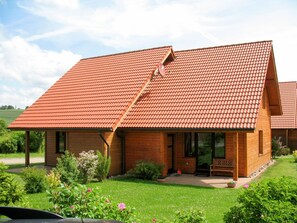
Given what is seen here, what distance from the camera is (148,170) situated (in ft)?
46.5

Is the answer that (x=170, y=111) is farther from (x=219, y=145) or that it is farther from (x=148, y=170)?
(x=148, y=170)

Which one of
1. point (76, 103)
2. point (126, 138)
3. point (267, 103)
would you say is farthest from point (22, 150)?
point (267, 103)

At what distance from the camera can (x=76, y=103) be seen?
17.9 m

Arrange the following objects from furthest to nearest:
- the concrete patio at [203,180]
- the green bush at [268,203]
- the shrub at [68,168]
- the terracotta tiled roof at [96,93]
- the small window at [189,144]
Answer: the small window at [189,144] < the terracotta tiled roof at [96,93] < the concrete patio at [203,180] < the shrub at [68,168] < the green bush at [268,203]

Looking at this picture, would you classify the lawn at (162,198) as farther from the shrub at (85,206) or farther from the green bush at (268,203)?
the shrub at (85,206)

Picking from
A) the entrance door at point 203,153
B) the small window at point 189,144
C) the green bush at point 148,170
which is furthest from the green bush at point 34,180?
the entrance door at point 203,153

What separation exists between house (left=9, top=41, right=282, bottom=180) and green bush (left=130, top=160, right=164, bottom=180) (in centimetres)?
75

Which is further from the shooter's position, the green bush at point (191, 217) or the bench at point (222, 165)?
the bench at point (222, 165)

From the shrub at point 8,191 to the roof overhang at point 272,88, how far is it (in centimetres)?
1501

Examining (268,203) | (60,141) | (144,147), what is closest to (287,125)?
(144,147)

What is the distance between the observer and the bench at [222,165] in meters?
14.7

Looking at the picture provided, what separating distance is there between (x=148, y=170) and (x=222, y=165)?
11.2ft

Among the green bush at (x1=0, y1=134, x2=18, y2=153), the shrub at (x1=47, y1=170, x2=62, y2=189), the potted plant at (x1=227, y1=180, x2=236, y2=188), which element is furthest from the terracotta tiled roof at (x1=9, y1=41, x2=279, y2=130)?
the green bush at (x1=0, y1=134, x2=18, y2=153)

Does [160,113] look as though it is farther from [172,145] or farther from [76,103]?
[76,103]
